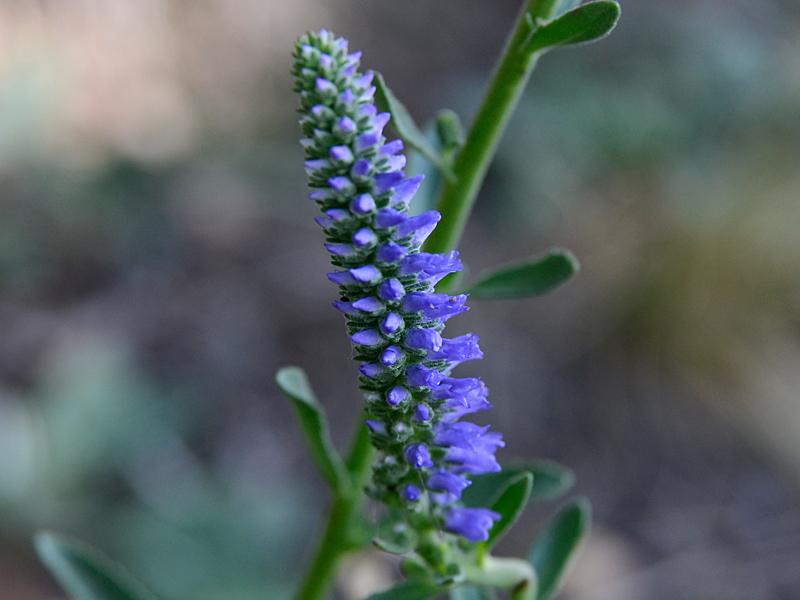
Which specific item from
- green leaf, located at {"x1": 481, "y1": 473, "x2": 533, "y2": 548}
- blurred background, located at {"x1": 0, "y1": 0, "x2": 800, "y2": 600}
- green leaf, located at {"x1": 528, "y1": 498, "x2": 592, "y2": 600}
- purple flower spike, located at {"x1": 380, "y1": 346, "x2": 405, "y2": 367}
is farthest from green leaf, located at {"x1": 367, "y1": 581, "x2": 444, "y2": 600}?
blurred background, located at {"x1": 0, "y1": 0, "x2": 800, "y2": 600}

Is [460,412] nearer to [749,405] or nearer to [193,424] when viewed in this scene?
[193,424]

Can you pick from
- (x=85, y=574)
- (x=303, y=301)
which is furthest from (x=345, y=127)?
(x=303, y=301)

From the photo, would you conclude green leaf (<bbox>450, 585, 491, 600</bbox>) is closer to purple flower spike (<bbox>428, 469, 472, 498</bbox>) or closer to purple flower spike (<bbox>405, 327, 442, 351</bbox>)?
purple flower spike (<bbox>428, 469, 472, 498</bbox>)

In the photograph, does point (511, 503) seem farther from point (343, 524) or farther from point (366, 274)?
point (366, 274)

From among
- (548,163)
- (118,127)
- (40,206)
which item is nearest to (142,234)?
(40,206)

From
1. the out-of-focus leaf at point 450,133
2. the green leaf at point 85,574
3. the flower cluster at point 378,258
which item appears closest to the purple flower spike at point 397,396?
the flower cluster at point 378,258
